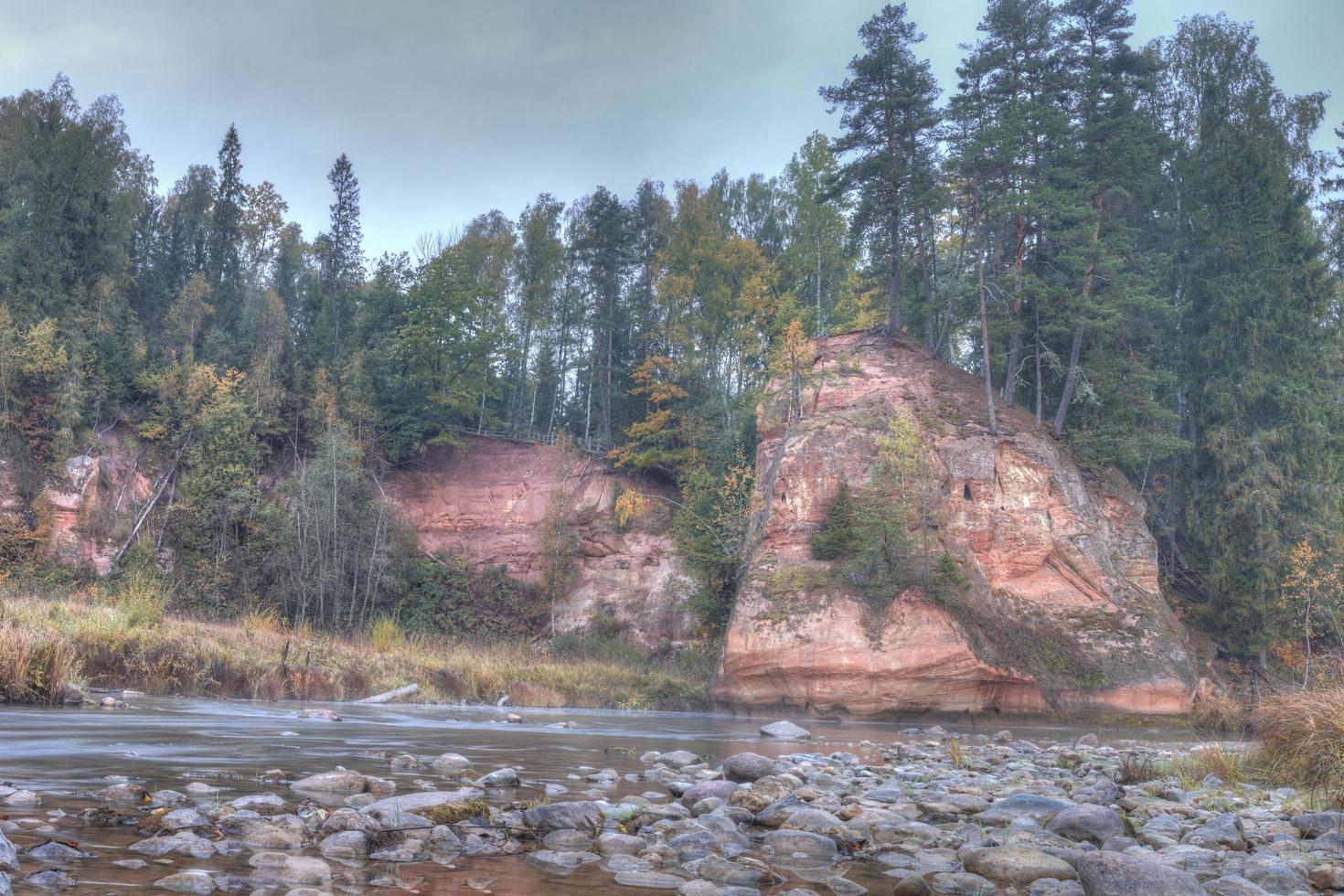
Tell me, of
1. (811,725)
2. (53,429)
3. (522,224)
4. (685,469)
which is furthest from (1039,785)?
(522,224)

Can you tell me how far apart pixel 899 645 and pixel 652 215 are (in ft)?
117

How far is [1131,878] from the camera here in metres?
4.94

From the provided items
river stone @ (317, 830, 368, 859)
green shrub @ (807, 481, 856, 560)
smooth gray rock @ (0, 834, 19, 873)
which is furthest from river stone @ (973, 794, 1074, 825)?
green shrub @ (807, 481, 856, 560)

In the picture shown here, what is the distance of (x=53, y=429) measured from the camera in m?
38.2

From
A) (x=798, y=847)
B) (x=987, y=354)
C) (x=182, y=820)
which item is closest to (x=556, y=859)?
(x=798, y=847)

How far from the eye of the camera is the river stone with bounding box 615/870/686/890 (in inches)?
199

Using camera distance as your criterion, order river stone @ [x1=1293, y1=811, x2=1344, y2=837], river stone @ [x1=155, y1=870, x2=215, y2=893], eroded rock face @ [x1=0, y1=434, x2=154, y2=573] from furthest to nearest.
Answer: eroded rock face @ [x1=0, y1=434, x2=154, y2=573] < river stone @ [x1=1293, y1=811, x2=1344, y2=837] < river stone @ [x1=155, y1=870, x2=215, y2=893]

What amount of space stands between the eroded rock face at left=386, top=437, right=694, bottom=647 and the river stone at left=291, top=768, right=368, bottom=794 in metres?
34.2

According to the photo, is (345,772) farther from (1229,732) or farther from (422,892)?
(1229,732)

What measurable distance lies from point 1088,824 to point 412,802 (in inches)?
204

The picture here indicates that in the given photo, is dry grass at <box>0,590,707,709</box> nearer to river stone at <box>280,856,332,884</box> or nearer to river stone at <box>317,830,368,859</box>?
river stone at <box>317,830,368,859</box>

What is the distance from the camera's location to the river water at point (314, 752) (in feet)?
16.2

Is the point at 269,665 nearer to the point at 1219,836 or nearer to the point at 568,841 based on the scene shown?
the point at 568,841

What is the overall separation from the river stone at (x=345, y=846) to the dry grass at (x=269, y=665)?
1114cm
